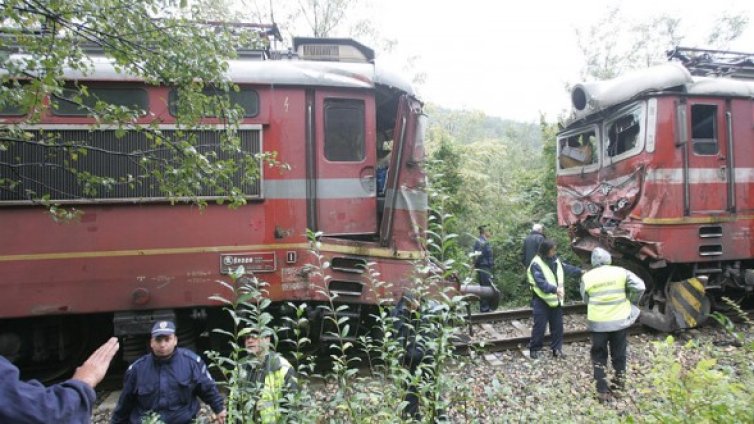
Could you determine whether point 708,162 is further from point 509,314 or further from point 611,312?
point 509,314

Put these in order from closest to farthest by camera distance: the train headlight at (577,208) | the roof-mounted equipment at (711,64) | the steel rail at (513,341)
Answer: the steel rail at (513,341) → the roof-mounted equipment at (711,64) → the train headlight at (577,208)

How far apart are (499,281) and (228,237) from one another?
7.17 meters

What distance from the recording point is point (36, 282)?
4012 millimetres

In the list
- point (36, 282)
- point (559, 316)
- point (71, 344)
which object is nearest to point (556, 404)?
point (559, 316)

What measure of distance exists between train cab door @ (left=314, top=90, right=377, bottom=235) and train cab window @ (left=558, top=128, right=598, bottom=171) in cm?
436

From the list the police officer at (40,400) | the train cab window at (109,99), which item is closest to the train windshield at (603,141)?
the train cab window at (109,99)

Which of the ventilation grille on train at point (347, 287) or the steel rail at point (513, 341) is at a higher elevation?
the ventilation grille on train at point (347, 287)

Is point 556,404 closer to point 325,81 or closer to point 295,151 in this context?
point 295,151

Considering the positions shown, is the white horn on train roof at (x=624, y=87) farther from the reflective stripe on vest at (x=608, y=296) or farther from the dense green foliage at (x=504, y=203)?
the reflective stripe on vest at (x=608, y=296)

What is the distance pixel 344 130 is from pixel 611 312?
3296 millimetres

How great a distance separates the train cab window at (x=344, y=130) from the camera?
4.62 metres

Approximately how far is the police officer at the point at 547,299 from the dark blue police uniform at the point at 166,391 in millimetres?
3949

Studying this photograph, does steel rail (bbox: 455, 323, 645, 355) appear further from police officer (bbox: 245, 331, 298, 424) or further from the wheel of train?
the wheel of train

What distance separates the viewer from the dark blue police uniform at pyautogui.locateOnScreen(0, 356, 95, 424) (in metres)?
1.57
